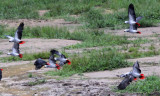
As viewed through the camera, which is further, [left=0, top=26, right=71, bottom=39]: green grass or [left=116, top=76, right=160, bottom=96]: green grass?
[left=0, top=26, right=71, bottom=39]: green grass

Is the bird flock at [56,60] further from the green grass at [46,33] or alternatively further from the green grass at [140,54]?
the green grass at [46,33]

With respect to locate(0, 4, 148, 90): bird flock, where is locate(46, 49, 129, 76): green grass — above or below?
below

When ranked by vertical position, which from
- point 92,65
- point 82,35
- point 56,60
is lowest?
point 82,35

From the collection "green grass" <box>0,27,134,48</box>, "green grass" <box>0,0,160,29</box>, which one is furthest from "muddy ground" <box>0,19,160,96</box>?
"green grass" <box>0,0,160,29</box>

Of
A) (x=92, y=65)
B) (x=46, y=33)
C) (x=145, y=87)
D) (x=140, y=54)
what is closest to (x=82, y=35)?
(x=46, y=33)

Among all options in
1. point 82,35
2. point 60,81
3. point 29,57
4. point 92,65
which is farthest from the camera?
point 82,35

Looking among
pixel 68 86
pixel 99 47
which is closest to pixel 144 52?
pixel 99 47

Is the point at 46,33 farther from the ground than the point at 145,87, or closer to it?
closer to it

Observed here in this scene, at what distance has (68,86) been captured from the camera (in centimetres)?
831

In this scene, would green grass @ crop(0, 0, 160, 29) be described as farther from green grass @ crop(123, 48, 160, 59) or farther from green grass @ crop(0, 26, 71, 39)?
green grass @ crop(123, 48, 160, 59)

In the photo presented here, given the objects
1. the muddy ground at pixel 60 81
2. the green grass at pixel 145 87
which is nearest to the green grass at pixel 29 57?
the muddy ground at pixel 60 81

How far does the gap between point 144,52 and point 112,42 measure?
81.0 inches

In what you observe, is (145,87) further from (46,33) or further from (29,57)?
(46,33)

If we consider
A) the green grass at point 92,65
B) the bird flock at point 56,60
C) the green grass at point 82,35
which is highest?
the bird flock at point 56,60
